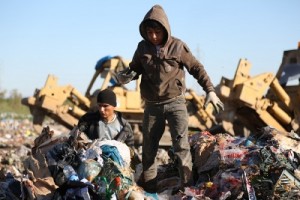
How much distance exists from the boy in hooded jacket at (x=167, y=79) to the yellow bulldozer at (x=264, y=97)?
5.73 m

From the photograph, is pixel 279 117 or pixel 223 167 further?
pixel 279 117

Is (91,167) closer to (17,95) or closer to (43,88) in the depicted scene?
(43,88)

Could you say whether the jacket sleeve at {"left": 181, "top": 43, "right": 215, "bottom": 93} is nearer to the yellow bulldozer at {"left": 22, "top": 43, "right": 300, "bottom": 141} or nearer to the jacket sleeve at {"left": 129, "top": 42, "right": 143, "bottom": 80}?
the jacket sleeve at {"left": 129, "top": 42, "right": 143, "bottom": 80}

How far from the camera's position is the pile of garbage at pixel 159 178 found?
4.25 metres

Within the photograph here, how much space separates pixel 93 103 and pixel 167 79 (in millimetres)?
8028

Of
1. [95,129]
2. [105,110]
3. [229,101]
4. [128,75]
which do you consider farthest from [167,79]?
[229,101]

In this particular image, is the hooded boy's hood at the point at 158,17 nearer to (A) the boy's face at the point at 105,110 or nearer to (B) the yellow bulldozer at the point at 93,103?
(A) the boy's face at the point at 105,110

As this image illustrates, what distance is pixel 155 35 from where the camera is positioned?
4.61m

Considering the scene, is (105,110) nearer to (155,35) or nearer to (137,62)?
(137,62)

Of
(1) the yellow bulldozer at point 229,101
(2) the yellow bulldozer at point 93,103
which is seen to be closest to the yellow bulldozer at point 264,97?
(1) the yellow bulldozer at point 229,101

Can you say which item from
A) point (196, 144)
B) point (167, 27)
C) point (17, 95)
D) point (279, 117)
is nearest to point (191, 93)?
point (279, 117)

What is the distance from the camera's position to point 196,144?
534 cm

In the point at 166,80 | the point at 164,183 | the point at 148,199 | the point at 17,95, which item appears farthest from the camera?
the point at 17,95

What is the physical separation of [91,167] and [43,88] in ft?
25.6
